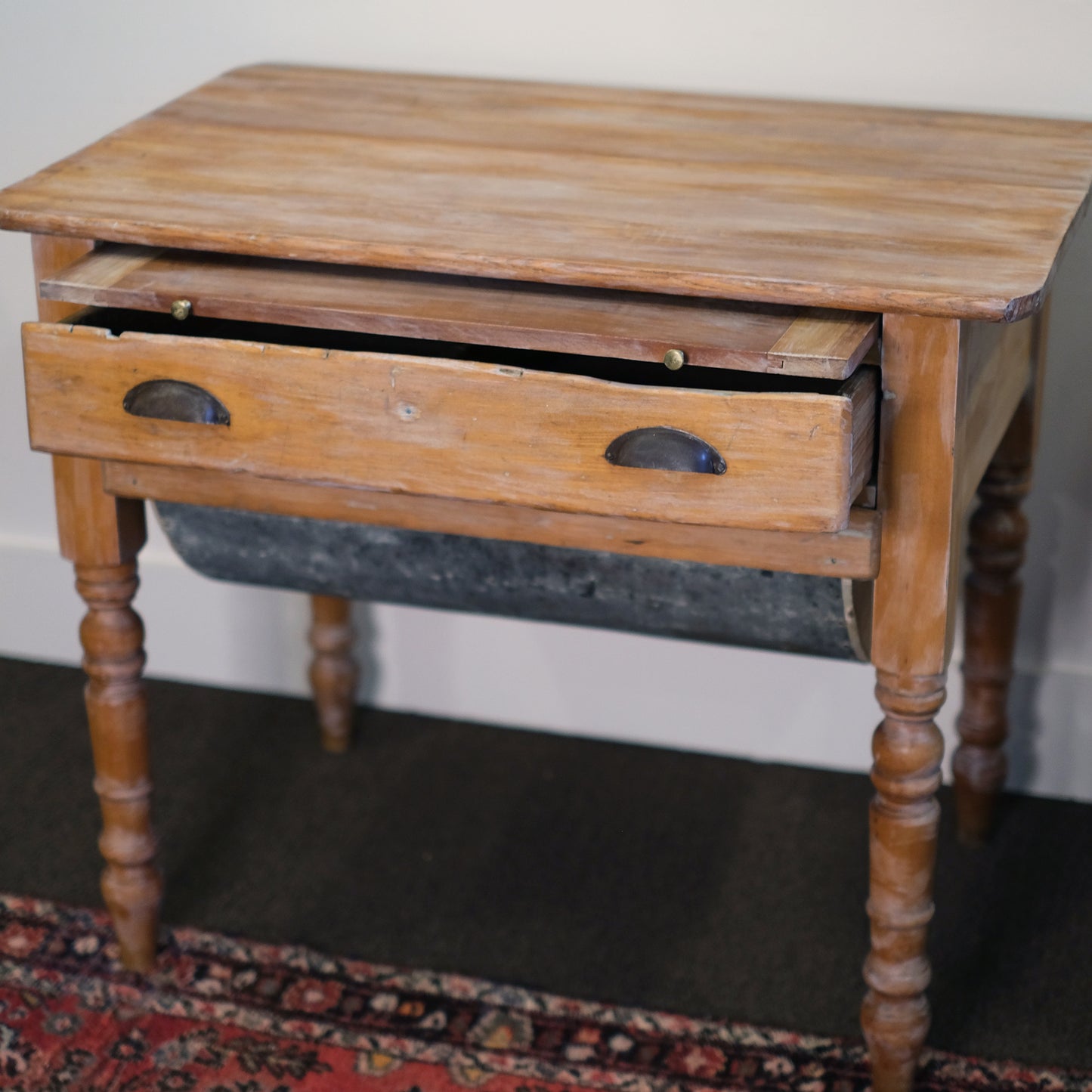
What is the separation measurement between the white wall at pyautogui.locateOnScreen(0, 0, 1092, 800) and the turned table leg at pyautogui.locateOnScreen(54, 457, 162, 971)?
584 mm

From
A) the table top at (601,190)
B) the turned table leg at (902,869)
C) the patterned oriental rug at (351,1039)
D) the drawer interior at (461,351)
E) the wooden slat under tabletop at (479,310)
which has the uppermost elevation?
the table top at (601,190)

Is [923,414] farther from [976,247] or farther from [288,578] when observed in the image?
[288,578]

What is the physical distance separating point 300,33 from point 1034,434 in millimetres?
965

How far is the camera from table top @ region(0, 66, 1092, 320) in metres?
1.23

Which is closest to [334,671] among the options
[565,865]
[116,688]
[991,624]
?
[565,865]

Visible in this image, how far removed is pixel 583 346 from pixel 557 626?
3.06ft

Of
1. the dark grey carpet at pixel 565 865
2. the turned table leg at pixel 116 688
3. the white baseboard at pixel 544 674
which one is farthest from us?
the white baseboard at pixel 544 674

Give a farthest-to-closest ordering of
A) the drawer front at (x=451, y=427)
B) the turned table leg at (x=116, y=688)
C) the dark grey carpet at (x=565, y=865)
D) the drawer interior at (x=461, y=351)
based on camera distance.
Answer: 1. the dark grey carpet at (x=565, y=865)
2. the turned table leg at (x=116, y=688)
3. the drawer interior at (x=461, y=351)
4. the drawer front at (x=451, y=427)

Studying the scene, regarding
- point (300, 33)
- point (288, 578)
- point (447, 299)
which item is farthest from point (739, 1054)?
point (300, 33)

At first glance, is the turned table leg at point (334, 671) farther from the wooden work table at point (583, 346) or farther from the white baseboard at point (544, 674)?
the wooden work table at point (583, 346)

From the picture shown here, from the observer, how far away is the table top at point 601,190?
1233 millimetres

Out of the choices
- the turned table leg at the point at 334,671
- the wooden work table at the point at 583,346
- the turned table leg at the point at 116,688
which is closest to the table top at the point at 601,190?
the wooden work table at the point at 583,346

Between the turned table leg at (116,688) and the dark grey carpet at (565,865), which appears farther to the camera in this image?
the dark grey carpet at (565,865)

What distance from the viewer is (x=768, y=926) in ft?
5.87
